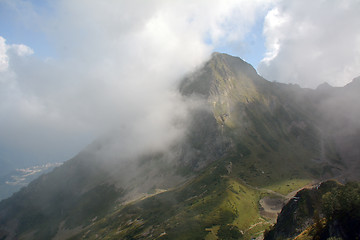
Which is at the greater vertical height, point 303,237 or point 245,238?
point 303,237

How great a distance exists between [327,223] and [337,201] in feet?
29.2

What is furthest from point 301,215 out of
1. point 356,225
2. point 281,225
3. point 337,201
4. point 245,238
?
point 245,238

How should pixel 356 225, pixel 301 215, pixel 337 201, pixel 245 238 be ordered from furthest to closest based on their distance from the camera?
pixel 245 238
pixel 301 215
pixel 337 201
pixel 356 225

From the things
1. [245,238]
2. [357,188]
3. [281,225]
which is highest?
[357,188]

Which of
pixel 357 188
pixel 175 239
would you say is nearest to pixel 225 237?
pixel 175 239

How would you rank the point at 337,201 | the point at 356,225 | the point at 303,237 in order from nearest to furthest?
the point at 356,225
the point at 337,201
the point at 303,237

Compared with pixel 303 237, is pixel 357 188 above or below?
above

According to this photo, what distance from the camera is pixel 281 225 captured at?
439 ft

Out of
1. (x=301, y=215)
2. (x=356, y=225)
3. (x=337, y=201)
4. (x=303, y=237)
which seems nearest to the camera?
(x=356, y=225)

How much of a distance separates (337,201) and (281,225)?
173 ft

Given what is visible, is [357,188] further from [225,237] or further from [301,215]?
[225,237]

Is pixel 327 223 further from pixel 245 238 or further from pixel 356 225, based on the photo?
pixel 245 238

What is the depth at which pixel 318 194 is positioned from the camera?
141000mm

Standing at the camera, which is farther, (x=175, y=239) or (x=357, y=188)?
(x=175, y=239)
